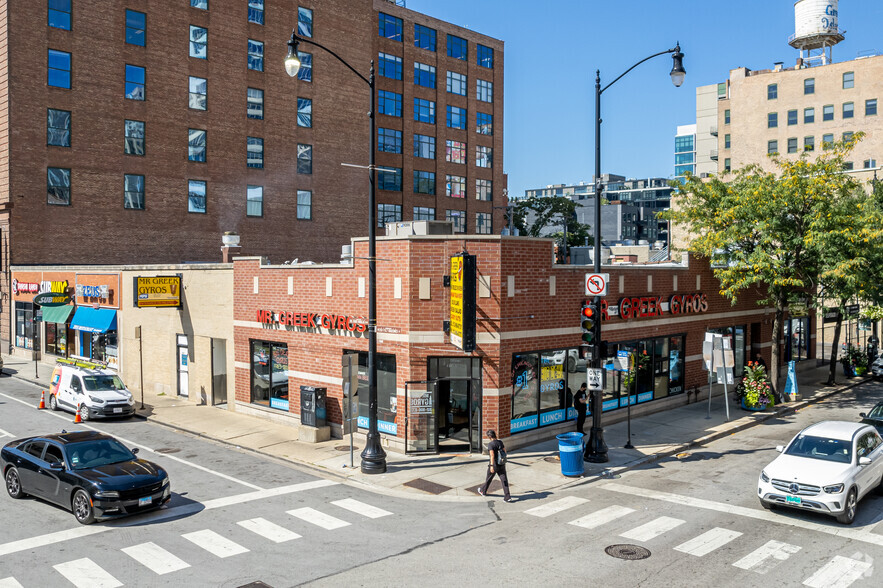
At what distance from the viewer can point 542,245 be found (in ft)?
70.3

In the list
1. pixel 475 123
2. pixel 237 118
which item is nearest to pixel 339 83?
pixel 237 118

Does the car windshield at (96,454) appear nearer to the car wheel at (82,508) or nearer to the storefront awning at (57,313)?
the car wheel at (82,508)

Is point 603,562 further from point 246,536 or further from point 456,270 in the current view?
point 456,270

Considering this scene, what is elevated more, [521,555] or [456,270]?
[456,270]

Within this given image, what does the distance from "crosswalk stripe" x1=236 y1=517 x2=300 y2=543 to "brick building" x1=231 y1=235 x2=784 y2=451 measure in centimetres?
659

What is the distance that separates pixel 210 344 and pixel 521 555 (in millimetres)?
19412

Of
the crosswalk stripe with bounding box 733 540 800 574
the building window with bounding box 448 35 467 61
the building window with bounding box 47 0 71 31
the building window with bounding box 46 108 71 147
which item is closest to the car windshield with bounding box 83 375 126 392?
the building window with bounding box 46 108 71 147

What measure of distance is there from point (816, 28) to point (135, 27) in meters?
70.3

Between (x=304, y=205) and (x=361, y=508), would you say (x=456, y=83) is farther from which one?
(x=361, y=508)

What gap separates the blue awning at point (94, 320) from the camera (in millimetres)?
34781

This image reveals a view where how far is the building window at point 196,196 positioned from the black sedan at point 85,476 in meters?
32.5

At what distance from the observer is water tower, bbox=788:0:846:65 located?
255 ft

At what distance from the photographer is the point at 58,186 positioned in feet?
137

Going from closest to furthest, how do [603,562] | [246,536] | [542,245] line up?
[603,562], [246,536], [542,245]
